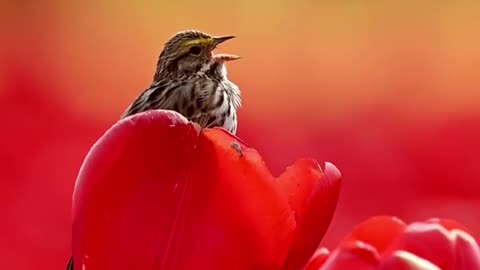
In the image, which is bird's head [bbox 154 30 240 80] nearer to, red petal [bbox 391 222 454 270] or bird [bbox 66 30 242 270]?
bird [bbox 66 30 242 270]

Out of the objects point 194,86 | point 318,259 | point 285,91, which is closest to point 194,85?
point 194,86

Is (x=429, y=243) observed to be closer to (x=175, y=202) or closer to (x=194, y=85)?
(x=175, y=202)

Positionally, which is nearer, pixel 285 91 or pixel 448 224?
pixel 448 224

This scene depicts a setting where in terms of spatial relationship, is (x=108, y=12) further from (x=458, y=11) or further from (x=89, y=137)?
(x=458, y=11)

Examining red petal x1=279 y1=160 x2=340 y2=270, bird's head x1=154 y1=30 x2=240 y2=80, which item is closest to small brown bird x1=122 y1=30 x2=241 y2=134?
bird's head x1=154 y1=30 x2=240 y2=80

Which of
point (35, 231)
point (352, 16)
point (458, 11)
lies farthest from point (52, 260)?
point (458, 11)

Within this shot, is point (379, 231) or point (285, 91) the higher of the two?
point (379, 231)

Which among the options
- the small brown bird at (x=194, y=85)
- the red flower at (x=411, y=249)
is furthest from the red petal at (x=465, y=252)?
the small brown bird at (x=194, y=85)
